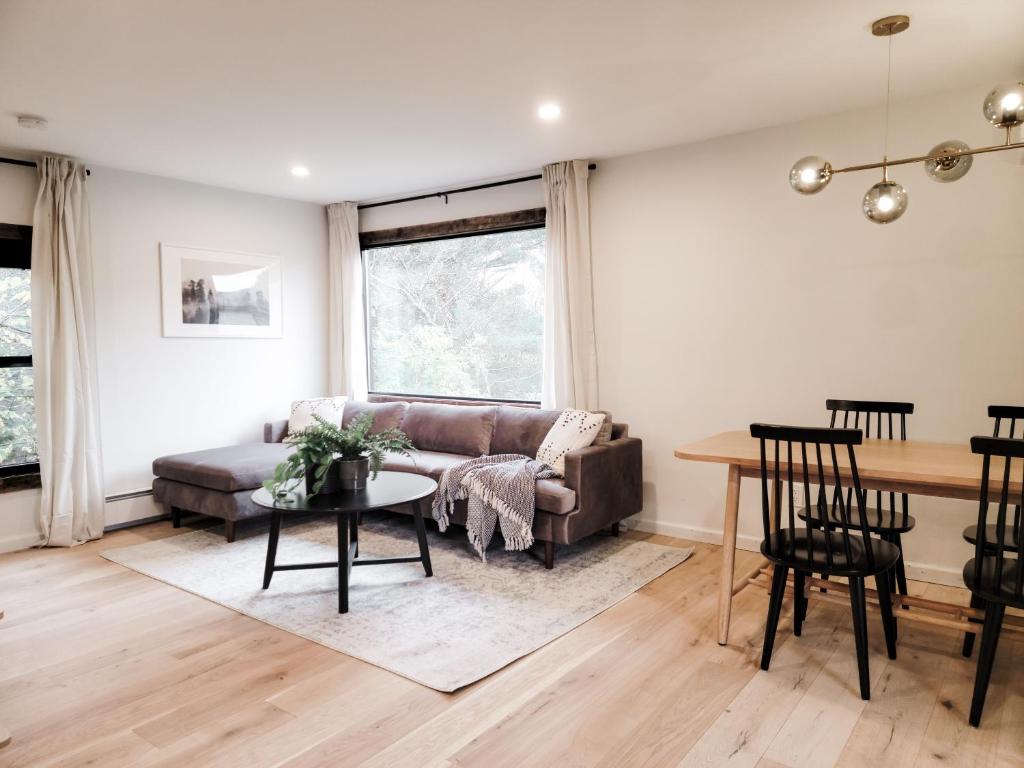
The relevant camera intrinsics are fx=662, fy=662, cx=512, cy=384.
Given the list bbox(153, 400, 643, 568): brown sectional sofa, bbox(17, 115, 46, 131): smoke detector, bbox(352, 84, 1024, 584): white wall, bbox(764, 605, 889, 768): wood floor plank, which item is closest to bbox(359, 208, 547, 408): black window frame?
bbox(352, 84, 1024, 584): white wall

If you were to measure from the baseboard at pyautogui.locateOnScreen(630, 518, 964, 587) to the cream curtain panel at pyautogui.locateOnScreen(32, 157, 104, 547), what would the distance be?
148 inches

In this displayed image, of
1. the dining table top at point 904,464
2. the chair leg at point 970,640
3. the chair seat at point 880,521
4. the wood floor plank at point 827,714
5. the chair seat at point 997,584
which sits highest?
the dining table top at point 904,464

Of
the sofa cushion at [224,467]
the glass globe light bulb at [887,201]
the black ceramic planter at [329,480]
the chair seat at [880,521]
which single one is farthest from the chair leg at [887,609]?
the sofa cushion at [224,467]

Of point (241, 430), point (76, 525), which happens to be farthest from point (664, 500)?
point (76, 525)

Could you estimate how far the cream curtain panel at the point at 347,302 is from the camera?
5973 mm

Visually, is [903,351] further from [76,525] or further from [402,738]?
A: [76,525]

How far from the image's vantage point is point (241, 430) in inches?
217

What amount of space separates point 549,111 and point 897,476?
2499 mm

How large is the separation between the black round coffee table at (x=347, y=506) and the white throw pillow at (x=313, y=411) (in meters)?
1.65

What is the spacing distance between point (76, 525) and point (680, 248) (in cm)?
438

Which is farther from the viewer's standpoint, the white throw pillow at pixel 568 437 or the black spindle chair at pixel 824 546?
the white throw pillow at pixel 568 437

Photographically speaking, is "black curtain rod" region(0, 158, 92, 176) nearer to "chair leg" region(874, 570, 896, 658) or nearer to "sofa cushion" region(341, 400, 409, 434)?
"sofa cushion" region(341, 400, 409, 434)

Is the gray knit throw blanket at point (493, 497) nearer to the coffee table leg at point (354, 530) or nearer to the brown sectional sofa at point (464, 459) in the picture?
the brown sectional sofa at point (464, 459)

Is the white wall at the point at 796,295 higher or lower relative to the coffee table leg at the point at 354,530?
higher
